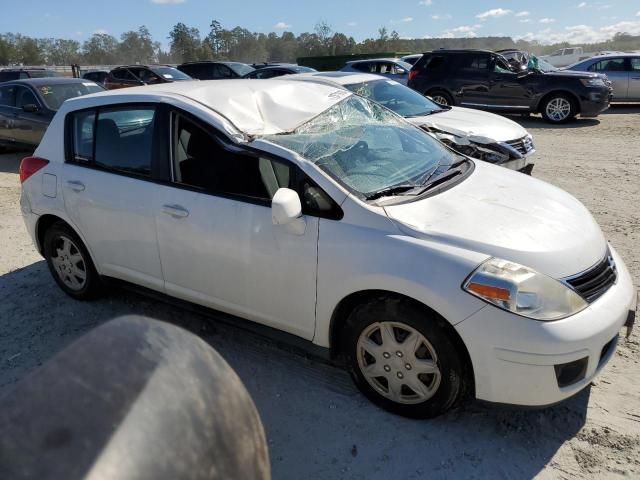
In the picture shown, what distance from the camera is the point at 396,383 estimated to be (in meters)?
2.77

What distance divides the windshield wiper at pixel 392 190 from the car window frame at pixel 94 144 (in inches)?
57.0

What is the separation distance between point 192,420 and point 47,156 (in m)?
3.46

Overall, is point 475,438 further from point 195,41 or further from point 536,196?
point 195,41

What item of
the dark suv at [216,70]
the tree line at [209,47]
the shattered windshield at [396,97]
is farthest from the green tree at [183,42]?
the shattered windshield at [396,97]

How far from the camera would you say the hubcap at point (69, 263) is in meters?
4.08

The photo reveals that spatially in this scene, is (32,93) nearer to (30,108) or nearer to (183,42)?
(30,108)

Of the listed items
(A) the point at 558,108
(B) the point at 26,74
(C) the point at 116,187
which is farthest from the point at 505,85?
(B) the point at 26,74

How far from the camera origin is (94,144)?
384 cm

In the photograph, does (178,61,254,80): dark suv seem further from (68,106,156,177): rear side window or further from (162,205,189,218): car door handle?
(162,205,189,218): car door handle

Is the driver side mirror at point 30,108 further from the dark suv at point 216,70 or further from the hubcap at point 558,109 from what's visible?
the hubcap at point 558,109

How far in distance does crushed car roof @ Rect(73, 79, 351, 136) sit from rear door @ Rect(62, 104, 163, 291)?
0.59ft

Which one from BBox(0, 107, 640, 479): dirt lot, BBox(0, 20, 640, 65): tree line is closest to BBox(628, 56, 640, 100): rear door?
BBox(0, 107, 640, 479): dirt lot

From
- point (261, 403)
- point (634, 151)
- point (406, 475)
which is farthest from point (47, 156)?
point (634, 151)

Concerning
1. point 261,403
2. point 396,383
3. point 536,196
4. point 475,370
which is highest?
point 536,196
